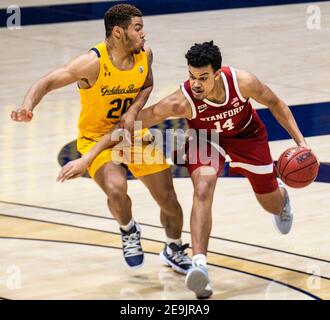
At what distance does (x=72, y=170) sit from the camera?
24.5 feet

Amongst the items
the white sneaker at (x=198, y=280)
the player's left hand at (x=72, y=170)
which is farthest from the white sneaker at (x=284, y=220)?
the player's left hand at (x=72, y=170)

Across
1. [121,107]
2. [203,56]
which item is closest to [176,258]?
[121,107]

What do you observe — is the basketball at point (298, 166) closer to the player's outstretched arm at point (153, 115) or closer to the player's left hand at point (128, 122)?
the player's outstretched arm at point (153, 115)

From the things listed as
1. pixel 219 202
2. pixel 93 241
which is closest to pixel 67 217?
pixel 93 241

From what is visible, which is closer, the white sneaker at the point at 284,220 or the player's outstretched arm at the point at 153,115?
the player's outstretched arm at the point at 153,115

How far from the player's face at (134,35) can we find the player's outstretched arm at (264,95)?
686 mm

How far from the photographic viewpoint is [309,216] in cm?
918

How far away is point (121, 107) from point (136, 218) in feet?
4.82

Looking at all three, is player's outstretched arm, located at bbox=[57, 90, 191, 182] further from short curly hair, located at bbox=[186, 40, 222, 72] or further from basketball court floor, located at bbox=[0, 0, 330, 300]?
basketball court floor, located at bbox=[0, 0, 330, 300]

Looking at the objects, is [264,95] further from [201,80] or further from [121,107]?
[121,107]

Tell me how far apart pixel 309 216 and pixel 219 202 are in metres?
0.81

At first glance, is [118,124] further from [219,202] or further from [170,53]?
[170,53]

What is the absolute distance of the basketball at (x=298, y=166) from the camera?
26.3 feet

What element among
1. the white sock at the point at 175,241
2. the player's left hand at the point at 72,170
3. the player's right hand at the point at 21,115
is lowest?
the white sock at the point at 175,241
